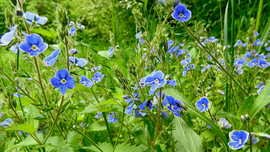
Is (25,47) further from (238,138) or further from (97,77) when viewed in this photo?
(238,138)

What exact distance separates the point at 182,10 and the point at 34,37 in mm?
861

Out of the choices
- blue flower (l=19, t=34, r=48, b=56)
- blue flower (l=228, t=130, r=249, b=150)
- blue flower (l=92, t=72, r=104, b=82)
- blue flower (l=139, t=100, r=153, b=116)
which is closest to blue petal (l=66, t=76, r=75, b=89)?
blue flower (l=19, t=34, r=48, b=56)

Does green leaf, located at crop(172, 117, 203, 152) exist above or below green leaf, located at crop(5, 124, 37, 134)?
below

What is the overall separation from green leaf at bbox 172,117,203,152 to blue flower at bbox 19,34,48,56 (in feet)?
2.59

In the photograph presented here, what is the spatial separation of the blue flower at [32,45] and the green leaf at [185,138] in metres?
0.79

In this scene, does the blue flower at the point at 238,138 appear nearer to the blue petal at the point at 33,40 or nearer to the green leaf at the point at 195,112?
the green leaf at the point at 195,112

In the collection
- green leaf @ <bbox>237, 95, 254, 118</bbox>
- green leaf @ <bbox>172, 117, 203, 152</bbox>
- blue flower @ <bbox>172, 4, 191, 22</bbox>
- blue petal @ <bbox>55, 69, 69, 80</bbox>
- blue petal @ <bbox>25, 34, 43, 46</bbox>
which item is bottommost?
green leaf @ <bbox>172, 117, 203, 152</bbox>

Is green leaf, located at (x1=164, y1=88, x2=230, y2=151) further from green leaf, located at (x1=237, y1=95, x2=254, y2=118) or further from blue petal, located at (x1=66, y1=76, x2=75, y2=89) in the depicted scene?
blue petal, located at (x1=66, y1=76, x2=75, y2=89)

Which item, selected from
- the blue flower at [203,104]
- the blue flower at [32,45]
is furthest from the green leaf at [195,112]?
the blue flower at [32,45]

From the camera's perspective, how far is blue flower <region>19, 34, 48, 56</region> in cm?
94

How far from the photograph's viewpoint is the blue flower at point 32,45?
0.94 metres

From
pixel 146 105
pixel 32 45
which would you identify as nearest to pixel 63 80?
pixel 32 45

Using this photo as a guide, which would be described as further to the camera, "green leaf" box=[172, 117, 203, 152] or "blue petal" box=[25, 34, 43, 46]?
"green leaf" box=[172, 117, 203, 152]

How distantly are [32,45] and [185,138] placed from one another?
0.89 m
